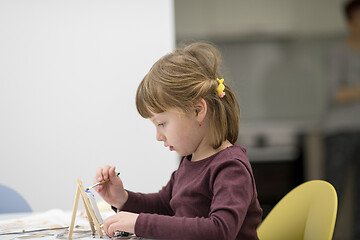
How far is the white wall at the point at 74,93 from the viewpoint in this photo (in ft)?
8.21

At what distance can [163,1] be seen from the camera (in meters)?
2.55

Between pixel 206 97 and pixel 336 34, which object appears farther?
pixel 336 34

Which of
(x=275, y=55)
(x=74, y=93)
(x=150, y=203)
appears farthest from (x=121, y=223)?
(x=275, y=55)

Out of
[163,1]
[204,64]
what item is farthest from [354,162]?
[204,64]

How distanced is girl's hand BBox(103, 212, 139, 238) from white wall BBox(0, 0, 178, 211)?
1.57 metres

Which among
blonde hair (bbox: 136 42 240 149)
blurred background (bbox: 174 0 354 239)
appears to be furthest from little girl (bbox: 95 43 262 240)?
blurred background (bbox: 174 0 354 239)

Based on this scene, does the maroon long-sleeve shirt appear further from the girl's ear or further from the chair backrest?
the chair backrest

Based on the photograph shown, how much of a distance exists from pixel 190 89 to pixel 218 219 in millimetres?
309

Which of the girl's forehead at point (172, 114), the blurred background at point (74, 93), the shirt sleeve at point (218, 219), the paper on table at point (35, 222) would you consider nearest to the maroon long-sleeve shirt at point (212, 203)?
the shirt sleeve at point (218, 219)

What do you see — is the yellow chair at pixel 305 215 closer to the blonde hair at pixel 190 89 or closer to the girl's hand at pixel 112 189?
the blonde hair at pixel 190 89

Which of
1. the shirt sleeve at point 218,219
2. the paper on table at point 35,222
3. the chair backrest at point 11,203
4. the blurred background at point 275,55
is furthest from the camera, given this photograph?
the blurred background at point 275,55

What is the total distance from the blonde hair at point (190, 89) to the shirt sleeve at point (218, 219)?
154 millimetres

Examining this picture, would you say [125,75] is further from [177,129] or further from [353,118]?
[353,118]

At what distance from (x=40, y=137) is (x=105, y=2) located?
0.80 meters
